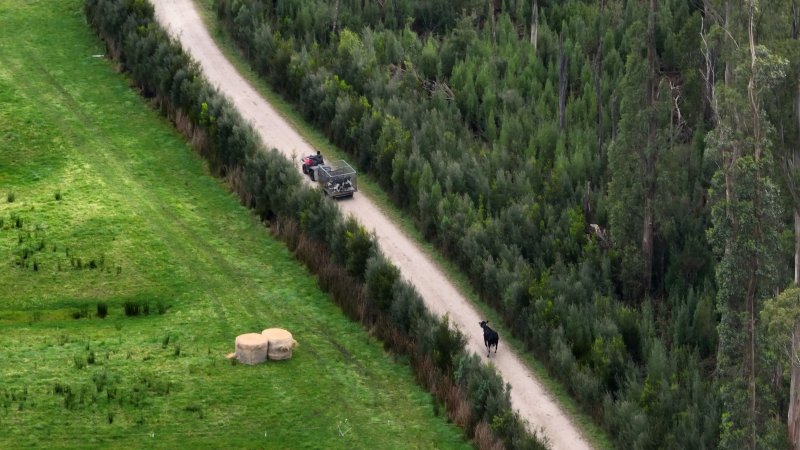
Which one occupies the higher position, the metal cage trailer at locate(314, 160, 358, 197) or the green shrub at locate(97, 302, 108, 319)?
the metal cage trailer at locate(314, 160, 358, 197)

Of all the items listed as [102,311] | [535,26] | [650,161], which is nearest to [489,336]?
[650,161]

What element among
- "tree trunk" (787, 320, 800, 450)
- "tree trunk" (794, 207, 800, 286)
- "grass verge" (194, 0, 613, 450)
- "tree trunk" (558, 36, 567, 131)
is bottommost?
"grass verge" (194, 0, 613, 450)

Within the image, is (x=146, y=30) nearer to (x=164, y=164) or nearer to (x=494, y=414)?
(x=164, y=164)

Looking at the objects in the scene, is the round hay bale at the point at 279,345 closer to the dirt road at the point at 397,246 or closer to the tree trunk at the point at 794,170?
the dirt road at the point at 397,246

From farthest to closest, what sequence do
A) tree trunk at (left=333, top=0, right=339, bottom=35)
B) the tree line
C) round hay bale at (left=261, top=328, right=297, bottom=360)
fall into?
tree trunk at (left=333, top=0, right=339, bottom=35) < round hay bale at (left=261, top=328, right=297, bottom=360) < the tree line

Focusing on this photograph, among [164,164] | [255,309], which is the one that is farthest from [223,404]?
[164,164]

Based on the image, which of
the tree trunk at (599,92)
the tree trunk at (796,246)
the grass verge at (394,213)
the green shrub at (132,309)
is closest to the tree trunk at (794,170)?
the tree trunk at (796,246)

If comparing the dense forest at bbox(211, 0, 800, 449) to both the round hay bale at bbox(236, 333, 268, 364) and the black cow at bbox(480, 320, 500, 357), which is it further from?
the round hay bale at bbox(236, 333, 268, 364)

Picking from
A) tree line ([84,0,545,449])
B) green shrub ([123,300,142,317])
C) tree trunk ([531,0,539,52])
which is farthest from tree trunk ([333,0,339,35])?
green shrub ([123,300,142,317])
